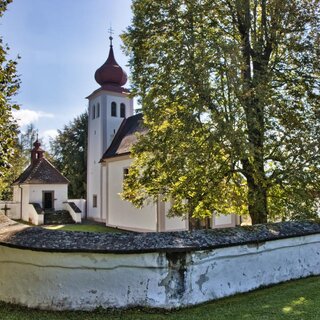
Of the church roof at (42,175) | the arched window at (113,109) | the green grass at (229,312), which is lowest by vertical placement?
the green grass at (229,312)

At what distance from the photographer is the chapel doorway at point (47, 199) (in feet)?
96.1

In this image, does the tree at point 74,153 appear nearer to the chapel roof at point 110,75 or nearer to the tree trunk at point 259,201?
the chapel roof at point 110,75

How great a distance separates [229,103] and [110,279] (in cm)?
567

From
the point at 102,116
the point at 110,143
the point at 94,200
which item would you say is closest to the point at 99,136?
the point at 110,143

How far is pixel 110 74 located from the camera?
29516 millimetres

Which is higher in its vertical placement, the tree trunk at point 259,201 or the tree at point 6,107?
the tree at point 6,107

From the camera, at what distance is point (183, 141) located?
9.45 metres

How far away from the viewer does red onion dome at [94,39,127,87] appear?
96.8 feet

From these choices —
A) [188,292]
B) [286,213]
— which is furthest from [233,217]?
[188,292]

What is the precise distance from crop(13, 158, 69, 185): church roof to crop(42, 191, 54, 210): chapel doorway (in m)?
0.92

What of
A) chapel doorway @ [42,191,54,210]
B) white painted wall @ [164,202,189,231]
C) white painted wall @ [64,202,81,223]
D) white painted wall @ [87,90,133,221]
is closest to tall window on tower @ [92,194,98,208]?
white painted wall @ [87,90,133,221]

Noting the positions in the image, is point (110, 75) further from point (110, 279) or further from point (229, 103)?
point (110, 279)

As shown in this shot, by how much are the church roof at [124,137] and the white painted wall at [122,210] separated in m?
0.85

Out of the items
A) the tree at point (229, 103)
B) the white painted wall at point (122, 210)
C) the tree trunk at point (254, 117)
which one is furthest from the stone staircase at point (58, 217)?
the tree trunk at point (254, 117)
